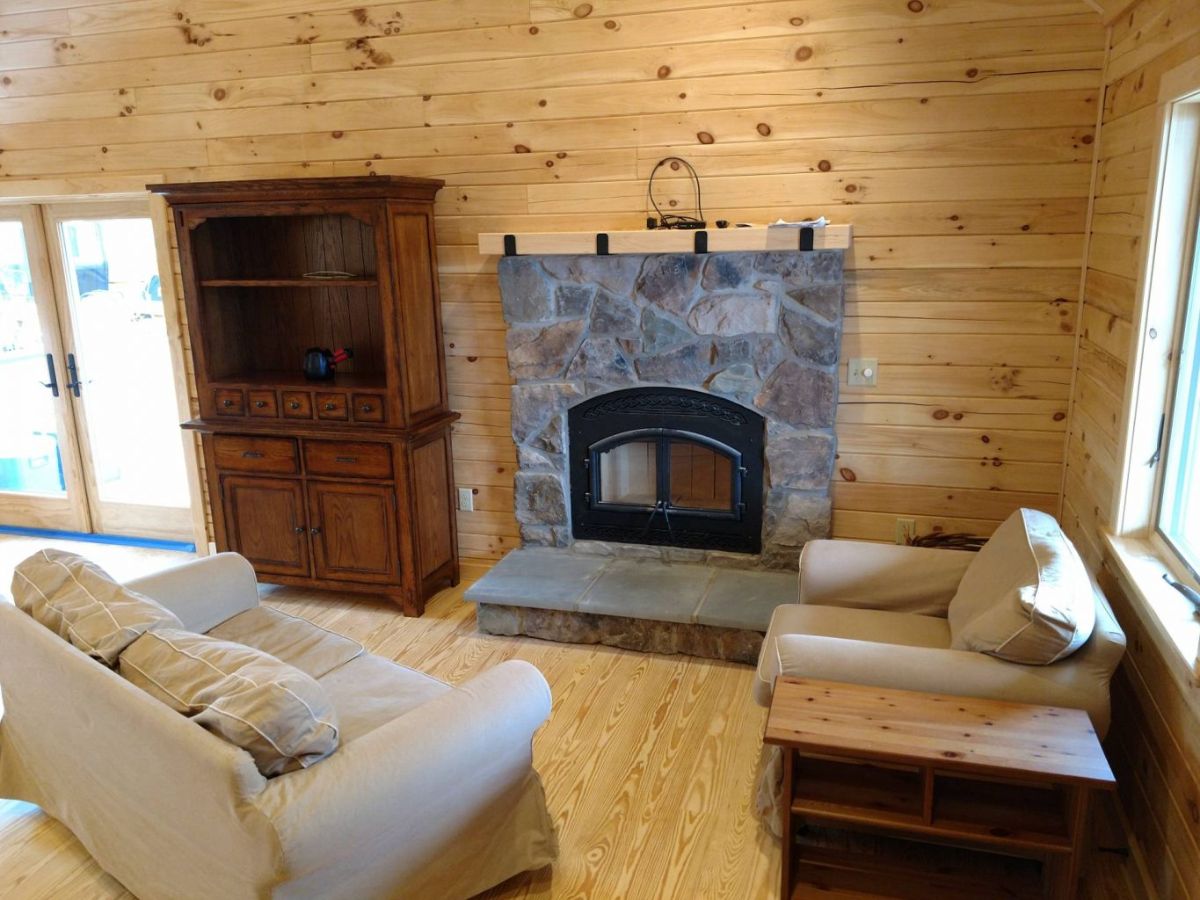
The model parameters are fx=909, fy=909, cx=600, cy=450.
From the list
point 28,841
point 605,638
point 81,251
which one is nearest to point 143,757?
point 28,841

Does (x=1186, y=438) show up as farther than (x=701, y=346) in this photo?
No

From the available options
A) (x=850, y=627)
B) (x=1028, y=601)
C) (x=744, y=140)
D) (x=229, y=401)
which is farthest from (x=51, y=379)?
(x=1028, y=601)

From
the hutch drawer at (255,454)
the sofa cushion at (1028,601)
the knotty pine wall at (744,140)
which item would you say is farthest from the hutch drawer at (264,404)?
the sofa cushion at (1028,601)

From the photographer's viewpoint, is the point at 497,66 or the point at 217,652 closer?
the point at 217,652

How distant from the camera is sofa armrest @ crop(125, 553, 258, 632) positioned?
2.73m

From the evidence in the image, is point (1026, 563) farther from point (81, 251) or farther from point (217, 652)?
point (81, 251)

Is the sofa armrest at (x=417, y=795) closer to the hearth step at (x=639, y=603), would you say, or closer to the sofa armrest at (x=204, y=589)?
the sofa armrest at (x=204, y=589)

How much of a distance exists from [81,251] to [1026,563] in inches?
186

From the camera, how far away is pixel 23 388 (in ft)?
16.7

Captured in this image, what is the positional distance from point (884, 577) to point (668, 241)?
4.84 ft

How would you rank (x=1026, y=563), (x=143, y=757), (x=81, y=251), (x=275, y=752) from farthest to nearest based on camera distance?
1. (x=81, y=251)
2. (x=1026, y=563)
3. (x=143, y=757)
4. (x=275, y=752)

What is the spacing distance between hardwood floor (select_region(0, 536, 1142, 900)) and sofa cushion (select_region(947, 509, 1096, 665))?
0.64 m

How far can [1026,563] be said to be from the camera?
7.71 feet

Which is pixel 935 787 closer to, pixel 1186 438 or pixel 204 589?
pixel 1186 438
